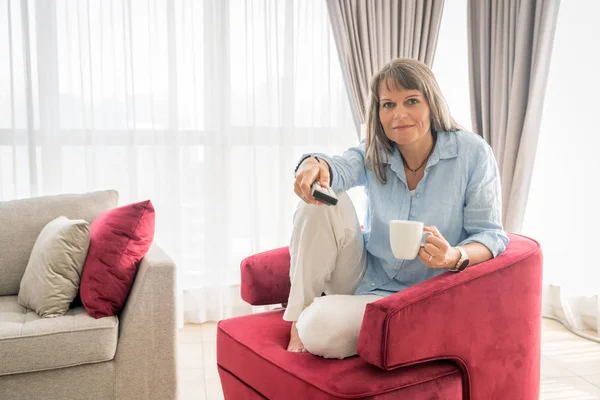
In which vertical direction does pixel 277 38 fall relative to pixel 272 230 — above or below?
above

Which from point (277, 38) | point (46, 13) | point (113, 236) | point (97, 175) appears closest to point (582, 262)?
point (277, 38)

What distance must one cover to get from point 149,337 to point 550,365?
1734mm

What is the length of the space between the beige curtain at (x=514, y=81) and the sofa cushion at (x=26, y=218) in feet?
6.40

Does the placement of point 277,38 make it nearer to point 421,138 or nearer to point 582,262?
point 421,138

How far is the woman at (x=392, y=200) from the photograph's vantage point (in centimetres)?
185

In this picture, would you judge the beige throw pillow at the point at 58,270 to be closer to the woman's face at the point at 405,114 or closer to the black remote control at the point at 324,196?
the black remote control at the point at 324,196

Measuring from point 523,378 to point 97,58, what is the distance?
250 centimetres

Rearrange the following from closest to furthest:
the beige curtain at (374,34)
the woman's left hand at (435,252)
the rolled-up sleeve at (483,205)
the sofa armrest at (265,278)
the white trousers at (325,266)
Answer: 1. the woman's left hand at (435,252)
2. the white trousers at (325,266)
3. the rolled-up sleeve at (483,205)
4. the sofa armrest at (265,278)
5. the beige curtain at (374,34)

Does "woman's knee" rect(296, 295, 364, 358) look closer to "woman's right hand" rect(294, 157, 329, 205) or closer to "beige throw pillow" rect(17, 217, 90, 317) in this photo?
"woman's right hand" rect(294, 157, 329, 205)

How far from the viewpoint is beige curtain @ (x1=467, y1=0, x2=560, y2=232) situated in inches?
120

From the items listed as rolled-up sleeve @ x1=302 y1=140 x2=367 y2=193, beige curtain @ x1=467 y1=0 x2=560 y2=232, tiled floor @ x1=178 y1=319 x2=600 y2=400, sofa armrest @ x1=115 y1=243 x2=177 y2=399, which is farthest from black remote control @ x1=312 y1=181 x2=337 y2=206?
beige curtain @ x1=467 y1=0 x2=560 y2=232

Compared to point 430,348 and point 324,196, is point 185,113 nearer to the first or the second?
point 324,196

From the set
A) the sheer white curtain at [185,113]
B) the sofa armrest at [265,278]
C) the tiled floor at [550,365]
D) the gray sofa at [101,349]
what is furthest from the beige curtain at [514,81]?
the gray sofa at [101,349]

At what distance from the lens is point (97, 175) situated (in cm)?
326
